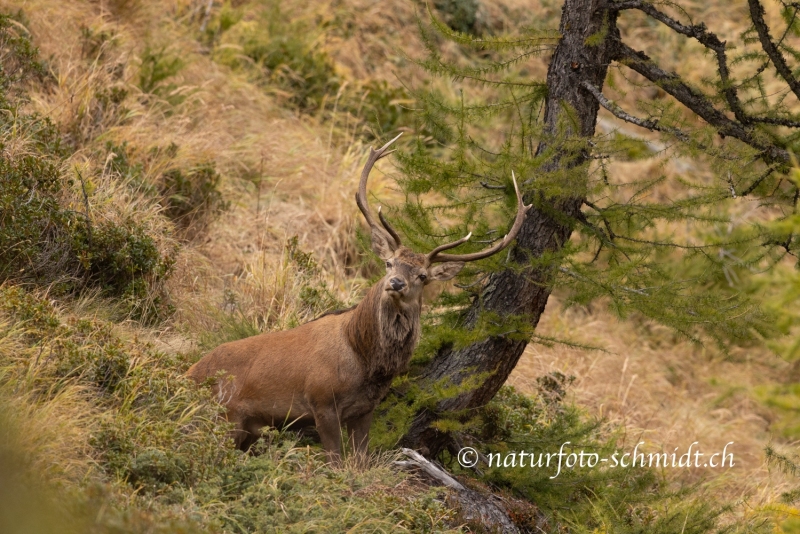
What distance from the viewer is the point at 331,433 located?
6.12 meters

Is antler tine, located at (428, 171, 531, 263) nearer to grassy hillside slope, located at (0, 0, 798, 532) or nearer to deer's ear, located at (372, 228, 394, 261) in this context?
deer's ear, located at (372, 228, 394, 261)

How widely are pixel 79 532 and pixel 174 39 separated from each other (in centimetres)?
916

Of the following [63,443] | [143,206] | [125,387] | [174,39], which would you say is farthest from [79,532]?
[174,39]

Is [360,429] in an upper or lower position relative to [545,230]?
lower

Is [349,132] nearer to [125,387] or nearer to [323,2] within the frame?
[323,2]

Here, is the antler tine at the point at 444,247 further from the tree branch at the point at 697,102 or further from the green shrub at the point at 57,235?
the green shrub at the point at 57,235

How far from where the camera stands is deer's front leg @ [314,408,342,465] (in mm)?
6113

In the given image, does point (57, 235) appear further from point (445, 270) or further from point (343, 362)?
point (445, 270)

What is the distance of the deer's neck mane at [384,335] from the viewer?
6191 millimetres

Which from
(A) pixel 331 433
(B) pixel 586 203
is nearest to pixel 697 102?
(B) pixel 586 203

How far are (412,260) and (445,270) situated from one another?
0.27 meters

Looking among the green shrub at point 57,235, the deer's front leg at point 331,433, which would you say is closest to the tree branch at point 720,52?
the deer's front leg at point 331,433

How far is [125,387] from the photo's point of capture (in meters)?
5.76

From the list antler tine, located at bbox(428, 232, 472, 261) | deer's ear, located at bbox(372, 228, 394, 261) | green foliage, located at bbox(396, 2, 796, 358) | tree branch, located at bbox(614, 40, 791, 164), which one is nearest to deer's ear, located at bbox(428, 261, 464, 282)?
antler tine, located at bbox(428, 232, 472, 261)
